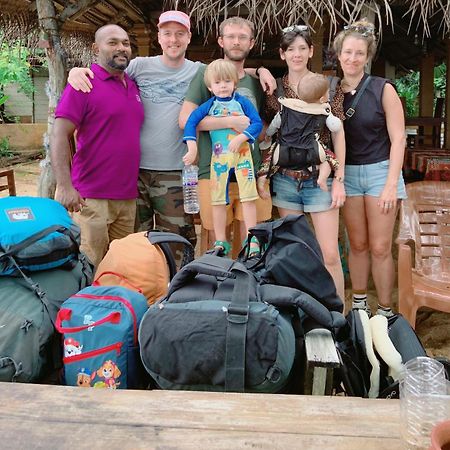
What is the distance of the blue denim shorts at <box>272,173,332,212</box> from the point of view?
288cm

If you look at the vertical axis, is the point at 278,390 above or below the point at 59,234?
below

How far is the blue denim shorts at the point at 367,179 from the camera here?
9.64 ft

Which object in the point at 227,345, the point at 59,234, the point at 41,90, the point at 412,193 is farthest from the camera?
the point at 41,90

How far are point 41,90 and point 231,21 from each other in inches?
699

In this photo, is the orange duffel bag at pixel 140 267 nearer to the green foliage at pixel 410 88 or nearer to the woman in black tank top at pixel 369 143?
the woman in black tank top at pixel 369 143

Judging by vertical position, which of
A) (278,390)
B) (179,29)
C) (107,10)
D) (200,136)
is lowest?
(278,390)

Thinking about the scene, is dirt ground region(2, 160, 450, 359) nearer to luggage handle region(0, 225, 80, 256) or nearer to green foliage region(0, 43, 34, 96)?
luggage handle region(0, 225, 80, 256)

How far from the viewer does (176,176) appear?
3.19m

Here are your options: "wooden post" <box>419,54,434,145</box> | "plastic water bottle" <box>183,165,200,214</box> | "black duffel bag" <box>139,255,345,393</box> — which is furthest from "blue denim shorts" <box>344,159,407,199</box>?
"wooden post" <box>419,54,434,145</box>

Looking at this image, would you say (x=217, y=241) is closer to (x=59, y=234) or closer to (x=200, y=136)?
(x=200, y=136)

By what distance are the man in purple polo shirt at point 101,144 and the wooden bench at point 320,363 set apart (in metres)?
1.91

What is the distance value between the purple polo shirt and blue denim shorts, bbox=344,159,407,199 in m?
1.30

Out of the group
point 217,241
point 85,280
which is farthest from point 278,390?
point 217,241

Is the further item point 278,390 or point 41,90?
point 41,90
